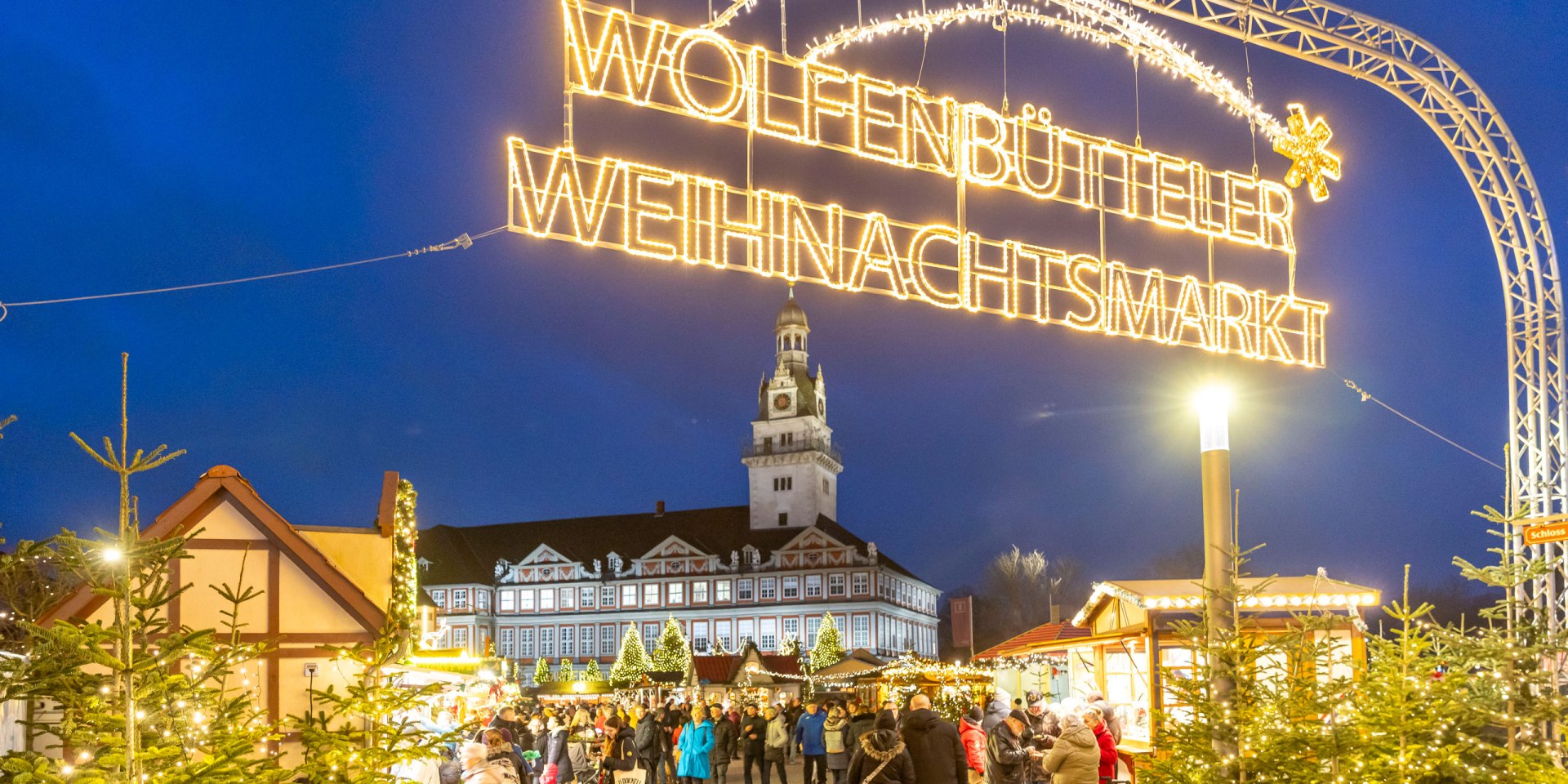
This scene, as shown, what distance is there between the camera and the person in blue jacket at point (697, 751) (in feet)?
59.6

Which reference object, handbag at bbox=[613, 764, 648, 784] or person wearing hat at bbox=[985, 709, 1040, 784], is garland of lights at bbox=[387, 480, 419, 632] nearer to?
handbag at bbox=[613, 764, 648, 784]

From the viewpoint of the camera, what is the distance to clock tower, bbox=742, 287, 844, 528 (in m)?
86.5

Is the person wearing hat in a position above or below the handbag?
above

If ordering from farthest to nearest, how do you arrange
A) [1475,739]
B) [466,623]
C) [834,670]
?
[466,623] < [834,670] < [1475,739]

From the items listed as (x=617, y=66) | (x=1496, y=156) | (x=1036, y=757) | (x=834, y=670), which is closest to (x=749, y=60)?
(x=617, y=66)

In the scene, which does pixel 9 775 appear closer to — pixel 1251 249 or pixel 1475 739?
pixel 1475 739

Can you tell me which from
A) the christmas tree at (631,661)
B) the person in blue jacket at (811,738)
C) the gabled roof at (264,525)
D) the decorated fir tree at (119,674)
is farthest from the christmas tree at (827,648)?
the decorated fir tree at (119,674)

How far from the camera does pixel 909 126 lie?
10961 mm

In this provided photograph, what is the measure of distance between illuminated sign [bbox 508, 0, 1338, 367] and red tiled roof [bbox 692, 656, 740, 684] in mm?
39833

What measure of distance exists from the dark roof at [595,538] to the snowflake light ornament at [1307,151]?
72.6 metres

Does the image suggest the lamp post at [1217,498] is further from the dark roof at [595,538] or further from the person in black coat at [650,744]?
the dark roof at [595,538]

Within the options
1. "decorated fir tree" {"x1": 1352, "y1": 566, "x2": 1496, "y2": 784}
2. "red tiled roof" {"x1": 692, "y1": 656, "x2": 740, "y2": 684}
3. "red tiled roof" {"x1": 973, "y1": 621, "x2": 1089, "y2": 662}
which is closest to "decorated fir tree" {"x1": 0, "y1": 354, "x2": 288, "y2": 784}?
"decorated fir tree" {"x1": 1352, "y1": 566, "x2": 1496, "y2": 784}

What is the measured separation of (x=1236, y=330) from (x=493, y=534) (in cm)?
8439

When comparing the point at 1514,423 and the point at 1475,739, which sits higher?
the point at 1514,423
